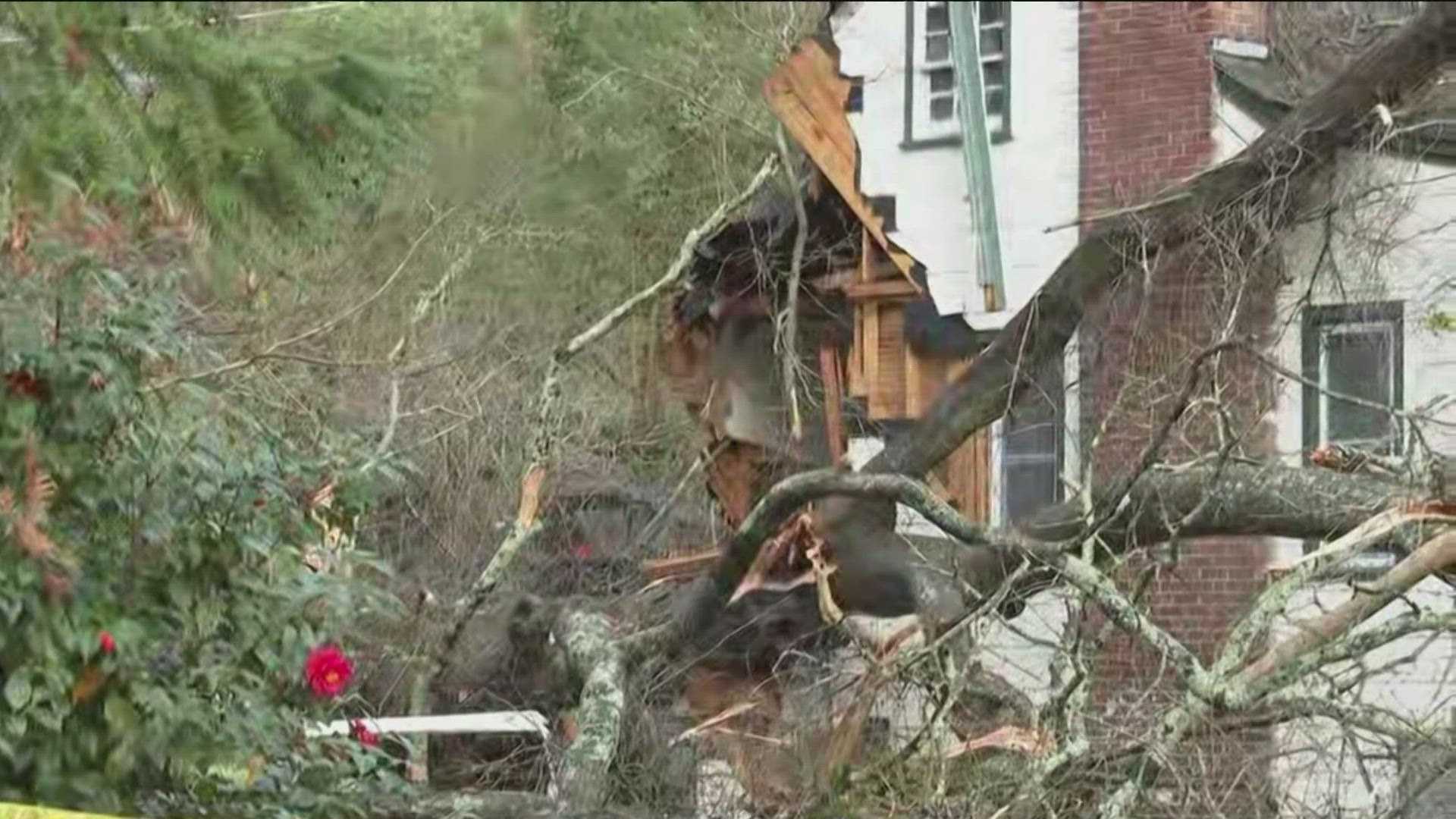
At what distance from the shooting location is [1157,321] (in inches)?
353

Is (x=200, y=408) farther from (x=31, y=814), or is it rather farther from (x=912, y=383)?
(x=912, y=383)

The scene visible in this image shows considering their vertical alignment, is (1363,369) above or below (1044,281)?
below

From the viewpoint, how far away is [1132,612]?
786 cm

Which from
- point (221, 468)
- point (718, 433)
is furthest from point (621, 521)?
point (221, 468)

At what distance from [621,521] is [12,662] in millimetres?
6067

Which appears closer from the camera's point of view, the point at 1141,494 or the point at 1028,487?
the point at 1141,494

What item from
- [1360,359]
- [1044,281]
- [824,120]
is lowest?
[1360,359]

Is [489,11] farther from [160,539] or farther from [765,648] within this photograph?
[160,539]

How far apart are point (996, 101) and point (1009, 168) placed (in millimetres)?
429

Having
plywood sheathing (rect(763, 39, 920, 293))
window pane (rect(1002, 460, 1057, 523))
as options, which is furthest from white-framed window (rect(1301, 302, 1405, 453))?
plywood sheathing (rect(763, 39, 920, 293))

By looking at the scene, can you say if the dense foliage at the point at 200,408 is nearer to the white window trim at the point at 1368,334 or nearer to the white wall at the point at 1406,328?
the white wall at the point at 1406,328

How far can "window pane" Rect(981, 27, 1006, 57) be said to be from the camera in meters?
12.5

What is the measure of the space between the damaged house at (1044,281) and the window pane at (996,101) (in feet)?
0.06

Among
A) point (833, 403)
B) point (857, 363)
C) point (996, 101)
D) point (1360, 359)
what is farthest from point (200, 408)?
point (996, 101)
